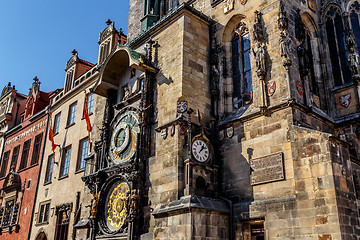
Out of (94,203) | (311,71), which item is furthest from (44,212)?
(311,71)

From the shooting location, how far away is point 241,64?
577 inches

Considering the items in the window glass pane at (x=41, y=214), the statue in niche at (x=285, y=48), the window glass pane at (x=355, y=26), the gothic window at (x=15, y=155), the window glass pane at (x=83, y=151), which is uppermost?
the window glass pane at (x=355, y=26)

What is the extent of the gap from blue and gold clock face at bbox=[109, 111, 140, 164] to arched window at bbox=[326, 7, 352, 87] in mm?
7943

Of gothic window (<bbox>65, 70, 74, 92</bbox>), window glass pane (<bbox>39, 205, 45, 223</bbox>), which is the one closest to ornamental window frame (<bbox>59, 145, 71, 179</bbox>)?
window glass pane (<bbox>39, 205, 45, 223</bbox>)

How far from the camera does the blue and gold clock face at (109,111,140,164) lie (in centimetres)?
1515

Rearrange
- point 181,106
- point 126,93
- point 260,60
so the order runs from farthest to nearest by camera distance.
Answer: point 126,93 → point 181,106 → point 260,60

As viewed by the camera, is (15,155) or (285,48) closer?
(285,48)

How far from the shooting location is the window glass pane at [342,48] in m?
14.2

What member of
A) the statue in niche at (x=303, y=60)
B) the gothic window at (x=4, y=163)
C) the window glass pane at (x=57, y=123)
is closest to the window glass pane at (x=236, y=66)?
the statue in niche at (x=303, y=60)

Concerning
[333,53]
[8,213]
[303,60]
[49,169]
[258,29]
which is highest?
[258,29]

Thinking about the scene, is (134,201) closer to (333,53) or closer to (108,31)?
(333,53)

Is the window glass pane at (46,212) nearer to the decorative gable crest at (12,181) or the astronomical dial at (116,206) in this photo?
the decorative gable crest at (12,181)

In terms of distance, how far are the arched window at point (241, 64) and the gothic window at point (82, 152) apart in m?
10.4

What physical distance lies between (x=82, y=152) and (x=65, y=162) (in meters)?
2.05
